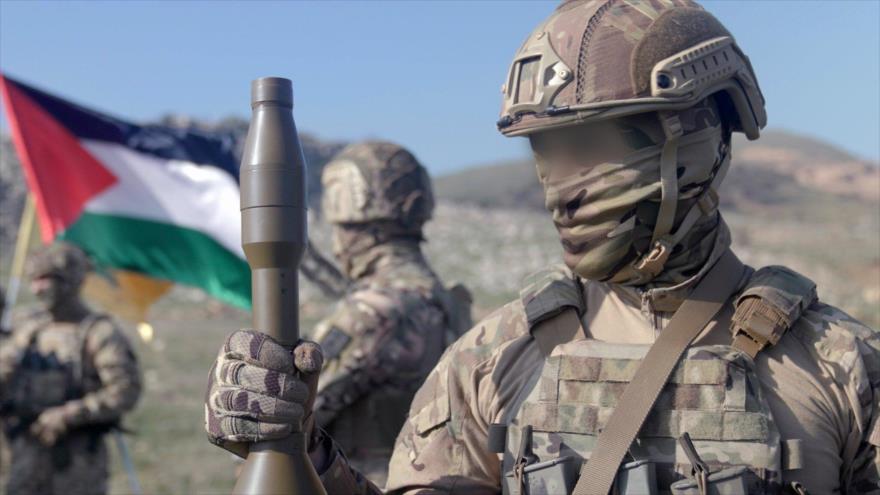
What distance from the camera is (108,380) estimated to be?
8.83 m

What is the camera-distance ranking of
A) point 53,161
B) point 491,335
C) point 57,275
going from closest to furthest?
point 491,335 < point 57,275 < point 53,161

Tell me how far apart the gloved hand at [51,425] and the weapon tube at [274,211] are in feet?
21.1

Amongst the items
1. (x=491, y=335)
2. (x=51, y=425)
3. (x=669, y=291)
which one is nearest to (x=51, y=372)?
(x=51, y=425)

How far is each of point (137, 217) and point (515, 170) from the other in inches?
2341

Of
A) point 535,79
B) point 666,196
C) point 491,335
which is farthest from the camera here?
point 491,335

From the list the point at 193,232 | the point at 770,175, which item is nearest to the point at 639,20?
the point at 193,232

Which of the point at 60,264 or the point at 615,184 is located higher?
the point at 60,264

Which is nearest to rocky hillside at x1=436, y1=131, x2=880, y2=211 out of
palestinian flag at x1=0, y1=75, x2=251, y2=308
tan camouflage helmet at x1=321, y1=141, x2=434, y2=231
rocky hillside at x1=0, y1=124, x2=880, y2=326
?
rocky hillside at x1=0, y1=124, x2=880, y2=326

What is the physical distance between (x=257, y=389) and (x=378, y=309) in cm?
276

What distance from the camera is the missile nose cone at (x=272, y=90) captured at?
2783 millimetres

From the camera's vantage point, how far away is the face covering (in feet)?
9.83

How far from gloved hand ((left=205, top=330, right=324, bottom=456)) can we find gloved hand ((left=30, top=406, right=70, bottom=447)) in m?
6.44

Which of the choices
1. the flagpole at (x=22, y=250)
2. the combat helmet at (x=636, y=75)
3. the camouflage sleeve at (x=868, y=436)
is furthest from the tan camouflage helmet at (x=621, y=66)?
the flagpole at (x=22, y=250)

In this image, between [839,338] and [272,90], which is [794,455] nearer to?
[839,338]
